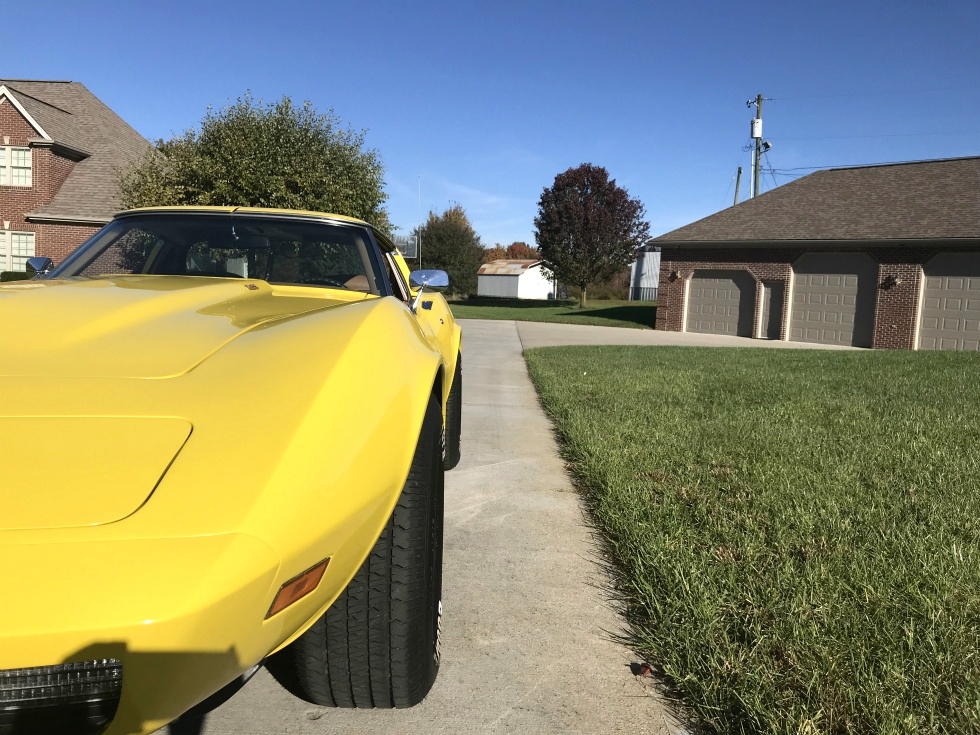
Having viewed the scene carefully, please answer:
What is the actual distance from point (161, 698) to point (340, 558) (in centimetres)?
36

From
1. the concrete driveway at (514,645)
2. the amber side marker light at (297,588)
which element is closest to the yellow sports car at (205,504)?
the amber side marker light at (297,588)

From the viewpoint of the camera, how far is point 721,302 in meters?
22.8

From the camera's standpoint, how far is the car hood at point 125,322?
1.48m

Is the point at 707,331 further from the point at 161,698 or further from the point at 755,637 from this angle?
the point at 161,698

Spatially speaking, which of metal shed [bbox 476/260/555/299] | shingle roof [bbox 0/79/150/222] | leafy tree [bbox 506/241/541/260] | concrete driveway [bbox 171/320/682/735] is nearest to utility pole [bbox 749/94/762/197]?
shingle roof [bbox 0/79/150/222]

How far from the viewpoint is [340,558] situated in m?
1.27

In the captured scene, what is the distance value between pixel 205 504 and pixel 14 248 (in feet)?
86.5

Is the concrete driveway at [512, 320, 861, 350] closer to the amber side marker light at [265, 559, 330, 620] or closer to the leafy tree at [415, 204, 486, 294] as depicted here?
the amber side marker light at [265, 559, 330, 620]

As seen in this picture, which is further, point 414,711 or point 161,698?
point 414,711

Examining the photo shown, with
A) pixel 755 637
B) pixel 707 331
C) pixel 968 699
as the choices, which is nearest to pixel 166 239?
pixel 755 637

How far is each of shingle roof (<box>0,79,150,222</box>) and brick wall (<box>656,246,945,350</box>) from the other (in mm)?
17925

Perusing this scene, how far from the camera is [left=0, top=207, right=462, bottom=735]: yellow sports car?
97cm

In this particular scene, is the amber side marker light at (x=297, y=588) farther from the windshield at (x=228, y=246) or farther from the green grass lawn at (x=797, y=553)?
the windshield at (x=228, y=246)

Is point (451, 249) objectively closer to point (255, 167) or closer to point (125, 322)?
point (255, 167)
